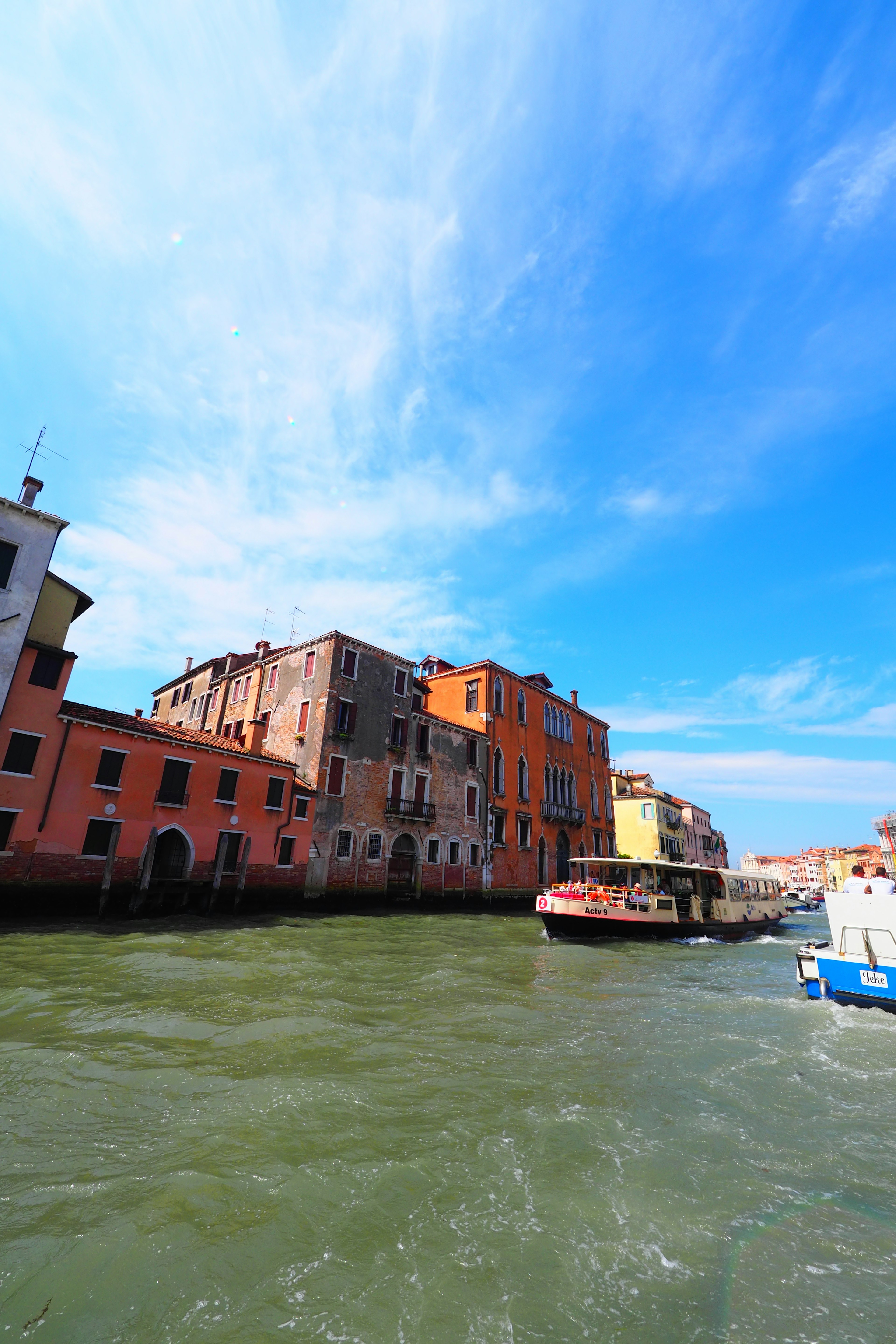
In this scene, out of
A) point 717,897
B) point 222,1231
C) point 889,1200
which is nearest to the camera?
point 222,1231

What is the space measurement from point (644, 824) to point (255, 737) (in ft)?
109

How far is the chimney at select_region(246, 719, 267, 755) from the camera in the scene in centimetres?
2409

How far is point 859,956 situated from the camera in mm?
8742

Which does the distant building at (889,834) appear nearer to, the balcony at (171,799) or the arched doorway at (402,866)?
the arched doorway at (402,866)

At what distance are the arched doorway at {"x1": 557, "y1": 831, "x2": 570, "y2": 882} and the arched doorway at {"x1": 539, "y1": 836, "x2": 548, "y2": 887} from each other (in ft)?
3.61

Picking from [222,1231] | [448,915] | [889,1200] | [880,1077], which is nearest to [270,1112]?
[222,1231]

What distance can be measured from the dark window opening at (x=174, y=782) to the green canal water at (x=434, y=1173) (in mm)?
10327

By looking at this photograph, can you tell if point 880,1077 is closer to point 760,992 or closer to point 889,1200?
point 889,1200

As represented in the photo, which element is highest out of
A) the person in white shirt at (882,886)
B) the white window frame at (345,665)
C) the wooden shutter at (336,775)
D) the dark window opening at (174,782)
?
the white window frame at (345,665)

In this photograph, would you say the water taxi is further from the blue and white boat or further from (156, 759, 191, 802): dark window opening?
(156, 759, 191, 802): dark window opening

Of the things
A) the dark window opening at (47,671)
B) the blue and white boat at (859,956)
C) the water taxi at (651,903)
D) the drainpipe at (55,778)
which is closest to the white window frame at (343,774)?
the water taxi at (651,903)

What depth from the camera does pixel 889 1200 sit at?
12.2 feet

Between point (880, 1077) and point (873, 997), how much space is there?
314 centimetres

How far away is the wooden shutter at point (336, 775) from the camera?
22.7 m
